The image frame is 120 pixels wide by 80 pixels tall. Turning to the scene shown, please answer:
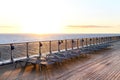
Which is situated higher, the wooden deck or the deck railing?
the deck railing

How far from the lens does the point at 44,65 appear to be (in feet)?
25.2

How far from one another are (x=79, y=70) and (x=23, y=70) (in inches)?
74.8

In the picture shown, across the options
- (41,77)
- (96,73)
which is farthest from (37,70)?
(96,73)

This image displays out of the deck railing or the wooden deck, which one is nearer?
the wooden deck

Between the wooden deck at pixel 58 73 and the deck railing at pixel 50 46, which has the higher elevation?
the deck railing at pixel 50 46

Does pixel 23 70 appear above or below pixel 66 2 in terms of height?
below

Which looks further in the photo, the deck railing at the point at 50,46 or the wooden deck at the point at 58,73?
the deck railing at the point at 50,46

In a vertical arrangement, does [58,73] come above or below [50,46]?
below

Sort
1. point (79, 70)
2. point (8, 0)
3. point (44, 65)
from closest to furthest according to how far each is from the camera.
Result: point (79, 70)
point (44, 65)
point (8, 0)

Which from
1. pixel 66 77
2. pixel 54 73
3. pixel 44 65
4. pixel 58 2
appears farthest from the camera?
pixel 58 2

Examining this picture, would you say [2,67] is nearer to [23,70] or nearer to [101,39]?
[23,70]

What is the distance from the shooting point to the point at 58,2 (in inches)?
562

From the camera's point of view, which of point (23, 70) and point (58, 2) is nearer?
point (23, 70)

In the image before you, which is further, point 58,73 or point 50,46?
point 50,46
